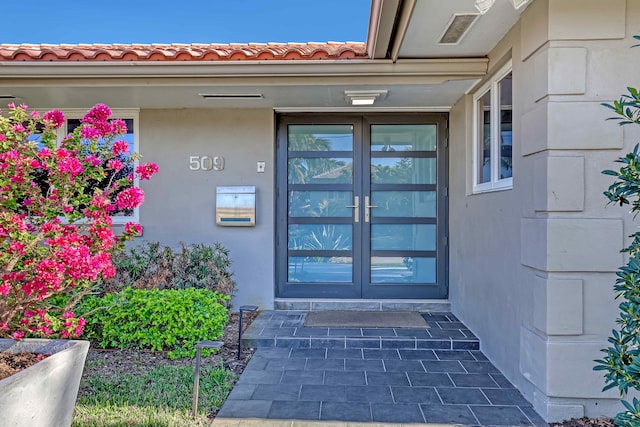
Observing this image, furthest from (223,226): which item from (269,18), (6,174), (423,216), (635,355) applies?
(269,18)

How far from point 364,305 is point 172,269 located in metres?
2.30

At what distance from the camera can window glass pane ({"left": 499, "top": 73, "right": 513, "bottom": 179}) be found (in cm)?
343

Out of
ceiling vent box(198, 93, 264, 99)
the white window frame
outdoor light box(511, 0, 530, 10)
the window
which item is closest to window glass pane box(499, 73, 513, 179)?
the window

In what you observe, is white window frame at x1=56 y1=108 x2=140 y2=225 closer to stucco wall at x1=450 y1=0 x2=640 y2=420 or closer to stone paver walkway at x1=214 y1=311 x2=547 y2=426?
stone paver walkway at x1=214 y1=311 x2=547 y2=426

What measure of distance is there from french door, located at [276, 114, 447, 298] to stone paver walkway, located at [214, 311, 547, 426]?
2.61 feet

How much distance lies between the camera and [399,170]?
205 inches

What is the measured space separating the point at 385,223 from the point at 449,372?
2167 millimetres

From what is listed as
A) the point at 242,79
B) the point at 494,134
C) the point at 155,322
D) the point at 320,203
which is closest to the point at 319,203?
the point at 320,203

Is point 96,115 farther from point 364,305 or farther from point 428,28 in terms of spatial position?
point 364,305

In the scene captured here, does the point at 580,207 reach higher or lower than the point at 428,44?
lower

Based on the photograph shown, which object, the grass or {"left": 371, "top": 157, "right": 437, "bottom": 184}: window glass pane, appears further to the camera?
{"left": 371, "top": 157, "right": 437, "bottom": 184}: window glass pane

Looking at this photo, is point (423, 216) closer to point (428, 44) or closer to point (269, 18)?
point (428, 44)

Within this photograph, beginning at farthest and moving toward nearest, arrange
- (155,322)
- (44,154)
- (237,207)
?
(237,207) → (155,322) → (44,154)

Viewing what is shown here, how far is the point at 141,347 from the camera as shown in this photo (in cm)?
382
